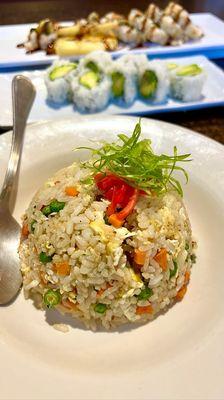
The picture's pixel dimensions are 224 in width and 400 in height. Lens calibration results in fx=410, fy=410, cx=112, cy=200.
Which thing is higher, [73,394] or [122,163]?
[122,163]

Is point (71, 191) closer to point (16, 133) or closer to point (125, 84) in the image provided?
point (16, 133)

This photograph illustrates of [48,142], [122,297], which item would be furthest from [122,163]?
[48,142]

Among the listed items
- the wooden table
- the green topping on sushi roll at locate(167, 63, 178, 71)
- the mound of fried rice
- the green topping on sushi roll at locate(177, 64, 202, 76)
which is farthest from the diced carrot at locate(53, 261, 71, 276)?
the wooden table

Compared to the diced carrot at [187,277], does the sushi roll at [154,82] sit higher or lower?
higher

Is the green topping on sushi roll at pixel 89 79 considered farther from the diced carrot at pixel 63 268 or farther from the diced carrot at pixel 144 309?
the diced carrot at pixel 144 309

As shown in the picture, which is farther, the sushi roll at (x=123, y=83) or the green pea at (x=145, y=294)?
the sushi roll at (x=123, y=83)

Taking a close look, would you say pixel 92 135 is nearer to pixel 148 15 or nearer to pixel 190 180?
pixel 190 180

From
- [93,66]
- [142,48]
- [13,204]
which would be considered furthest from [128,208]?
[142,48]

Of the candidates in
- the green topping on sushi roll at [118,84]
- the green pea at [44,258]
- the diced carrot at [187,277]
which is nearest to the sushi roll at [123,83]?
the green topping on sushi roll at [118,84]
